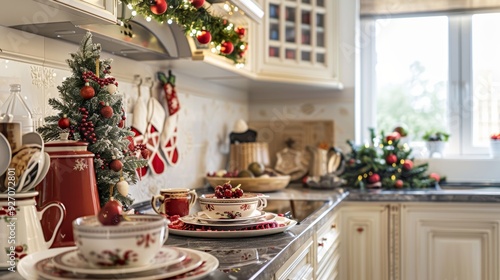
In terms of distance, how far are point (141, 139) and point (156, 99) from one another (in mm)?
238

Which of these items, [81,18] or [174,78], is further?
[174,78]

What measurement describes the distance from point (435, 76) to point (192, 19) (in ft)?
6.74

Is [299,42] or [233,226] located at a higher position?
[299,42]

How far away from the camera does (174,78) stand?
2395 mm

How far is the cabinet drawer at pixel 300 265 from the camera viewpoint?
138 centimetres

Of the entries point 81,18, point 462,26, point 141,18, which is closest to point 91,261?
point 81,18

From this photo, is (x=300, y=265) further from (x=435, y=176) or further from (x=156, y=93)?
(x=435, y=176)

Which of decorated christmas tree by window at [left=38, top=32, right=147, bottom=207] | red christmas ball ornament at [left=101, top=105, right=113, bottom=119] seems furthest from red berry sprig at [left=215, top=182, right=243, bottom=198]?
red christmas ball ornament at [left=101, top=105, right=113, bottom=119]

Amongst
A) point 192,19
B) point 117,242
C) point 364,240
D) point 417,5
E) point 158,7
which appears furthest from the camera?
point 417,5

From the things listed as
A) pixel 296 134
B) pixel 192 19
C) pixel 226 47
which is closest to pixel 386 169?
pixel 296 134

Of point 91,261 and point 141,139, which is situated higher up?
point 141,139

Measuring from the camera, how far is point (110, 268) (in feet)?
3.03

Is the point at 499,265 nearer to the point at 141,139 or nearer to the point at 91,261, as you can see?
the point at 141,139

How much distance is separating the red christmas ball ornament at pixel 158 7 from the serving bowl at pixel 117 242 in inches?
29.8
